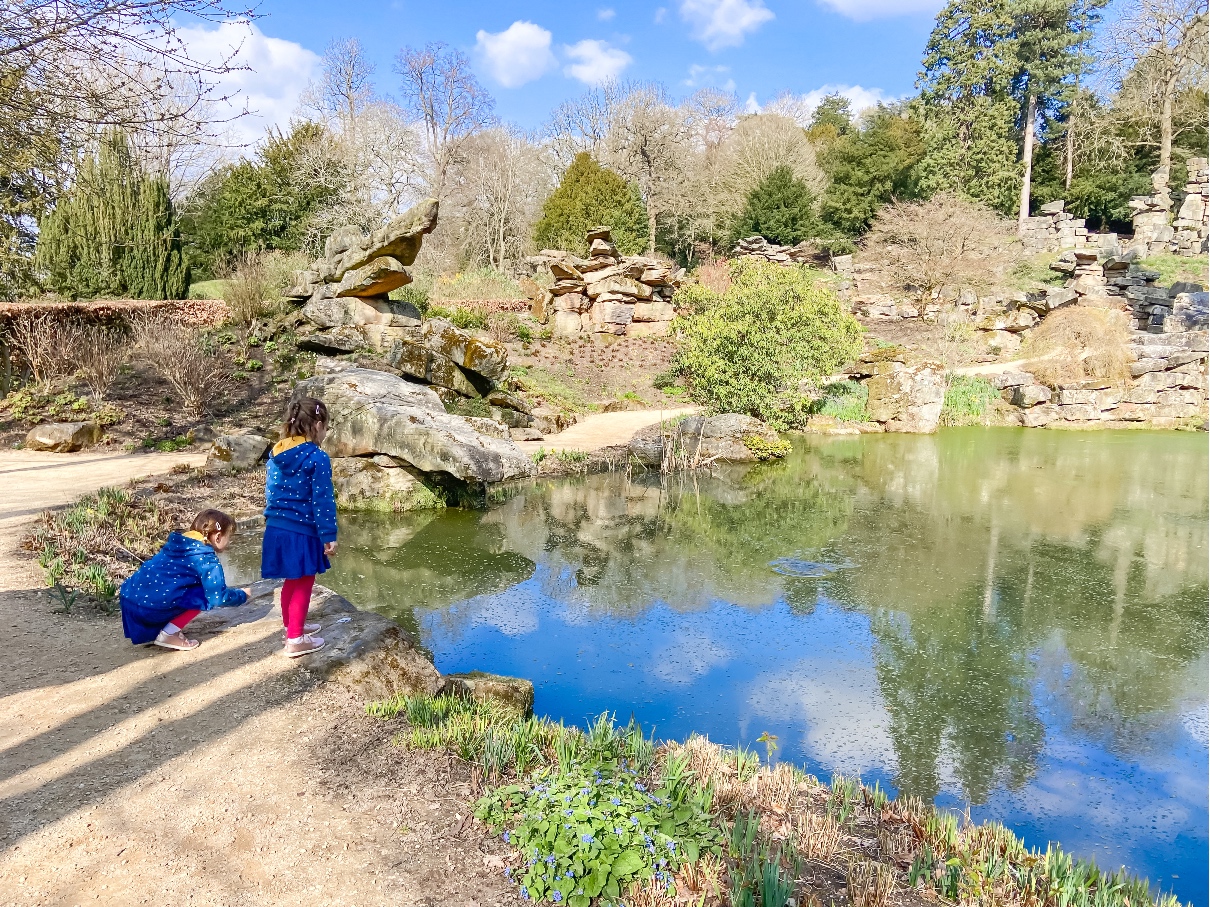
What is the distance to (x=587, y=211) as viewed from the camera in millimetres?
23656

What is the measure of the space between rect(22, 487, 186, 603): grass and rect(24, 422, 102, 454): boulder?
11.1 ft

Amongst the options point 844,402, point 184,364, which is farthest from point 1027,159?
point 184,364

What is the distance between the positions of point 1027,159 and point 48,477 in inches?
1173

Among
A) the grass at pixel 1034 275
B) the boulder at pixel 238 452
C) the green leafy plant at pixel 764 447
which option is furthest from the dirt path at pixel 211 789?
the grass at pixel 1034 275

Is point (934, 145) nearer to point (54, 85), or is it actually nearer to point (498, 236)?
point (498, 236)

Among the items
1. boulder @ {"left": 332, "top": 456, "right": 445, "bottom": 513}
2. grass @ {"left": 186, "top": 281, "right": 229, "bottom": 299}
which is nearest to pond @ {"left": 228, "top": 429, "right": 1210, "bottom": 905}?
boulder @ {"left": 332, "top": 456, "right": 445, "bottom": 513}

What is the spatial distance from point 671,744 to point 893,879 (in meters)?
1.36

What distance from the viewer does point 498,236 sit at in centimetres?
2833

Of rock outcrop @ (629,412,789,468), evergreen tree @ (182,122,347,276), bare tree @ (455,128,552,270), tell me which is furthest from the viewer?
bare tree @ (455,128,552,270)

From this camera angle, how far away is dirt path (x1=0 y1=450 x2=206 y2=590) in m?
6.20

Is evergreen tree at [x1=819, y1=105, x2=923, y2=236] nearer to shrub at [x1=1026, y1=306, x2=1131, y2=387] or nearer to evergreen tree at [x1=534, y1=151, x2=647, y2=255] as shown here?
evergreen tree at [x1=534, y1=151, x2=647, y2=255]

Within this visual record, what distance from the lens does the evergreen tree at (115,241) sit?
16438mm

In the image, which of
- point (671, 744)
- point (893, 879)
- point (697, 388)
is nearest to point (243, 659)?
point (671, 744)

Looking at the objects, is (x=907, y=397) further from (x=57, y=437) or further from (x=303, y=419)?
(x=57, y=437)
